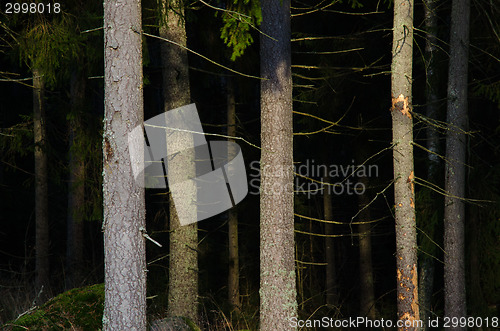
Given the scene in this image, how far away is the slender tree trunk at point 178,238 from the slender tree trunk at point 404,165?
3.24 m

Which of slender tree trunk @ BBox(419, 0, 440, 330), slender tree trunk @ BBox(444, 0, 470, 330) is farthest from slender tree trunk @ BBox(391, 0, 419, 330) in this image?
slender tree trunk @ BBox(419, 0, 440, 330)

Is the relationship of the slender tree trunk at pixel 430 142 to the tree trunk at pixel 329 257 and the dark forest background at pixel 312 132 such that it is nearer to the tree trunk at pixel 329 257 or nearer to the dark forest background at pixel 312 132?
the dark forest background at pixel 312 132

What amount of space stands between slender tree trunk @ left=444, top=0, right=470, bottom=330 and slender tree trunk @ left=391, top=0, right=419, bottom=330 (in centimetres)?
157

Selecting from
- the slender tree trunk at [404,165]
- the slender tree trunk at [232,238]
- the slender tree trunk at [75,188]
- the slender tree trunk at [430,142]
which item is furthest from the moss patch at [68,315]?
the slender tree trunk at [232,238]

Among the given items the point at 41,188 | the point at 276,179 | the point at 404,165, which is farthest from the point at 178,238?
the point at 41,188

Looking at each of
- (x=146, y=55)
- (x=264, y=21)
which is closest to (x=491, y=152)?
(x=264, y=21)

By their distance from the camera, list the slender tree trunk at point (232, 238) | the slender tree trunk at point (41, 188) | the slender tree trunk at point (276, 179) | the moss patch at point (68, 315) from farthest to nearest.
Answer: the slender tree trunk at point (232, 238) < the slender tree trunk at point (41, 188) < the slender tree trunk at point (276, 179) < the moss patch at point (68, 315)

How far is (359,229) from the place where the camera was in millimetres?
13961

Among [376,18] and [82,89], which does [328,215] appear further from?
[82,89]

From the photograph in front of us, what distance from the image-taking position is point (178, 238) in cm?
802

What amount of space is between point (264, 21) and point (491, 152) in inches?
254

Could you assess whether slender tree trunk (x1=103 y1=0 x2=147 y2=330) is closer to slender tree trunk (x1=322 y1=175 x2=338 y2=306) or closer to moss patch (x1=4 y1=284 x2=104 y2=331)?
moss patch (x1=4 y1=284 x2=104 y2=331)

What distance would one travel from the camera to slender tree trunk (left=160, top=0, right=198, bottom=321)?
26.2 ft
